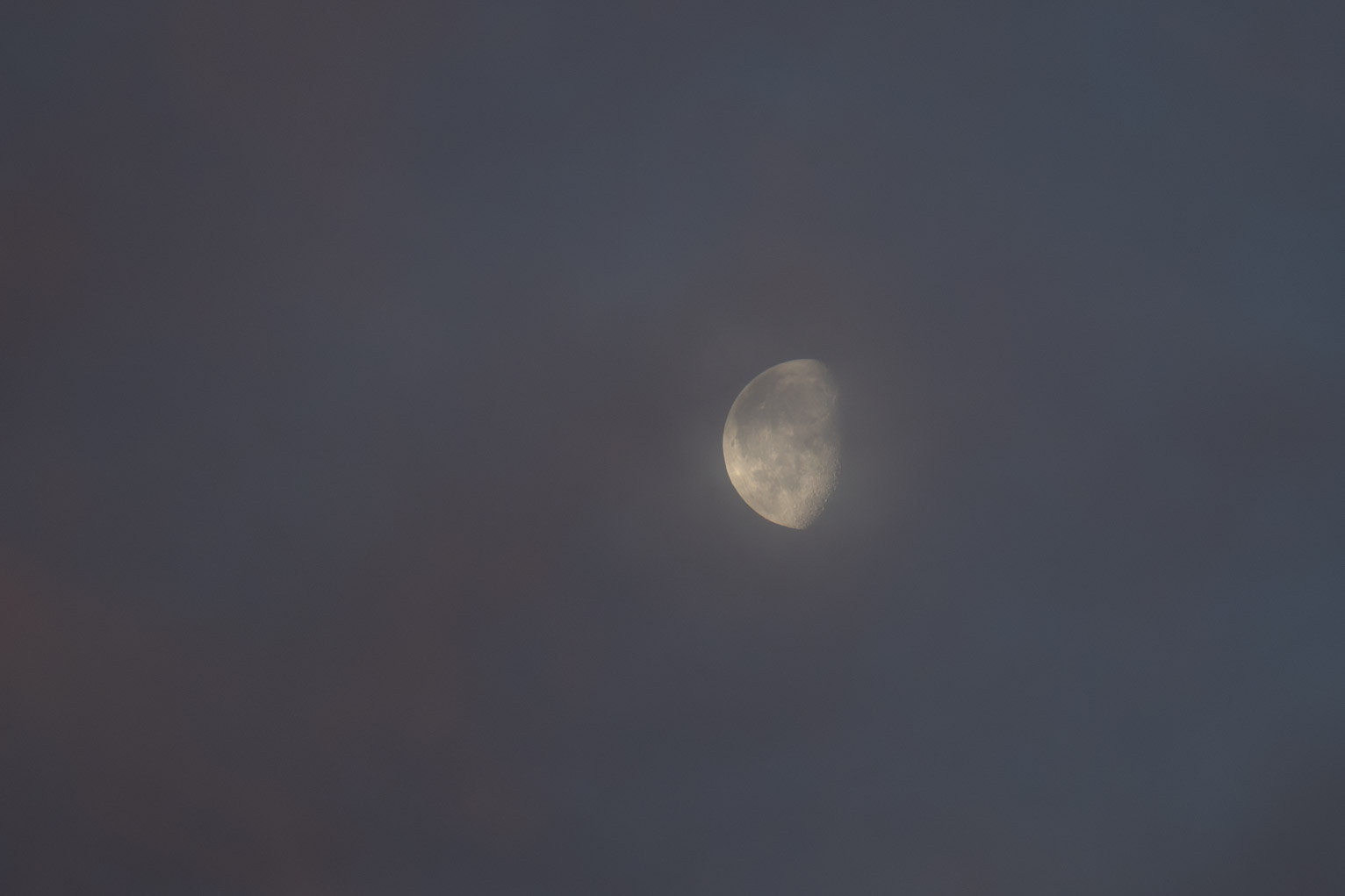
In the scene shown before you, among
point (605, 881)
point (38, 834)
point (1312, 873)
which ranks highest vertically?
point (38, 834)

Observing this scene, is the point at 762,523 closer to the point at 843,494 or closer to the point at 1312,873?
the point at 843,494

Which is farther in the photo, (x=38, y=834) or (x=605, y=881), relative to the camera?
(x=605, y=881)

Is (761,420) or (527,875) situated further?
(527,875)

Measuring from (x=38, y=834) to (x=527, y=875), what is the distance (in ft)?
23.7

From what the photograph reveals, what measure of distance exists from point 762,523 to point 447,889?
7.64 m

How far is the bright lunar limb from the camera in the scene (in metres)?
10.5

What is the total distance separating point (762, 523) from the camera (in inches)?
Answer: 452

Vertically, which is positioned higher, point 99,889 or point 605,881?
point 99,889

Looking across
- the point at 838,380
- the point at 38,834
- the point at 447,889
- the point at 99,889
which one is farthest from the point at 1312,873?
the point at 38,834

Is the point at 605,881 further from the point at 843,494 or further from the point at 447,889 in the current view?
the point at 843,494

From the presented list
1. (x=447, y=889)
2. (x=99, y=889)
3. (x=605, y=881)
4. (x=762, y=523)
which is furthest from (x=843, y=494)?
(x=99, y=889)

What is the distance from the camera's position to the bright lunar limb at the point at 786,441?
1055 cm

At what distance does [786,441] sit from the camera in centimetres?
1079

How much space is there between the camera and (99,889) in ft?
36.8
